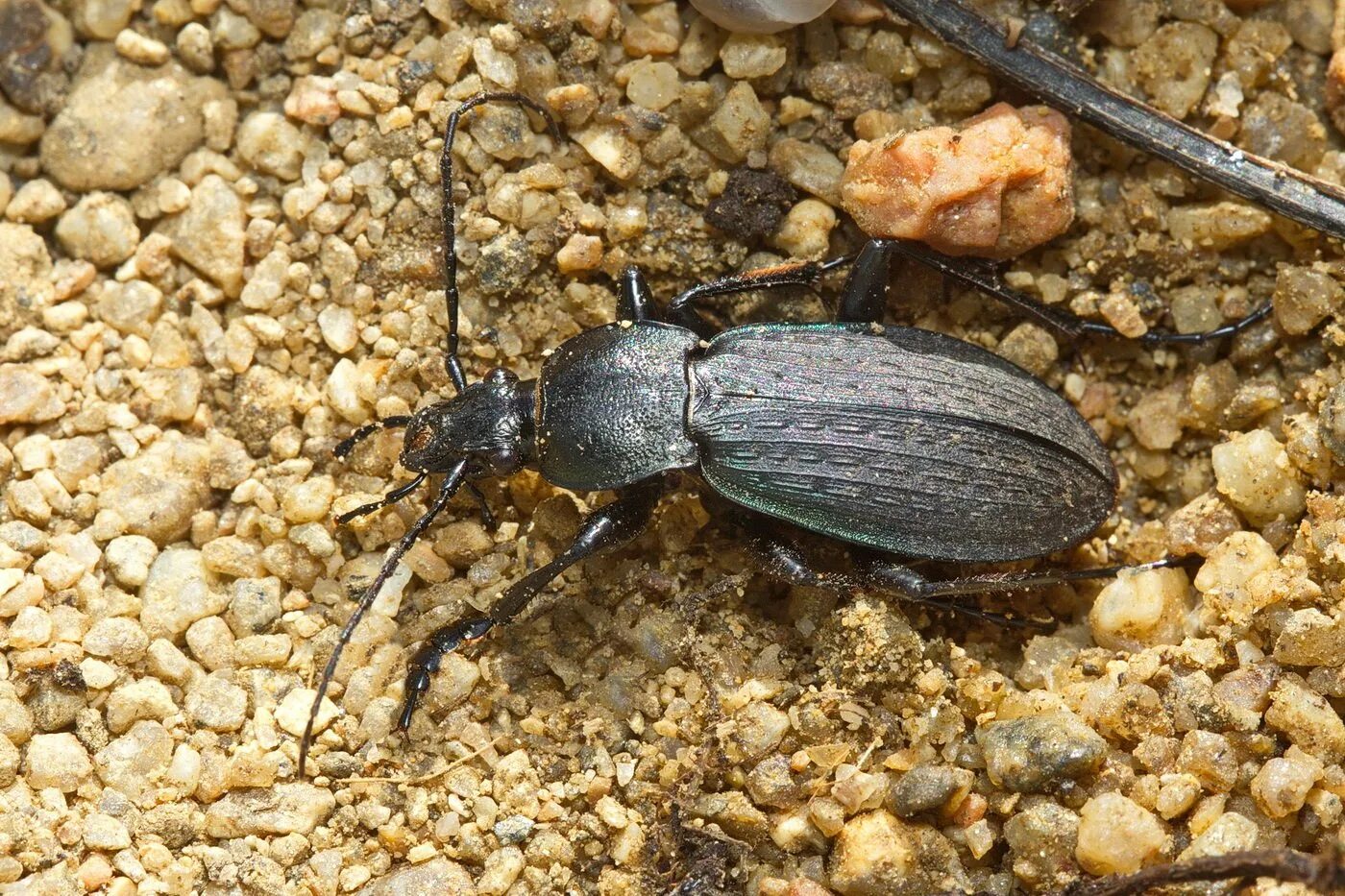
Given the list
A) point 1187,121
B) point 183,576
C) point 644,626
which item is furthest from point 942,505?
point 183,576

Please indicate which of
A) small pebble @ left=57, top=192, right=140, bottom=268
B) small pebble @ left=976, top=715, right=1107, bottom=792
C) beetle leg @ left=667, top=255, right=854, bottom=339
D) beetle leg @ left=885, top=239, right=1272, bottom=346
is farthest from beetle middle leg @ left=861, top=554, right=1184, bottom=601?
small pebble @ left=57, top=192, right=140, bottom=268

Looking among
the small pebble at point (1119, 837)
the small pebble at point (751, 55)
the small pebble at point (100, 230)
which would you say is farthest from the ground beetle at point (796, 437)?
the small pebble at point (100, 230)

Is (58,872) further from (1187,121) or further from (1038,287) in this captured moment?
(1187,121)

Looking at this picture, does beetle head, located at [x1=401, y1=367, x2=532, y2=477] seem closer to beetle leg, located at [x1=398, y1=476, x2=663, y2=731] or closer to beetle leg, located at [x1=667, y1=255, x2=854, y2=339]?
beetle leg, located at [x1=398, y1=476, x2=663, y2=731]

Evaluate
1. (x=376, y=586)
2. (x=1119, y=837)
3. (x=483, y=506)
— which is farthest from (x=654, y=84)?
(x=1119, y=837)

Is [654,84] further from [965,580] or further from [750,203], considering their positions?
→ [965,580]
